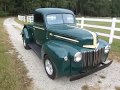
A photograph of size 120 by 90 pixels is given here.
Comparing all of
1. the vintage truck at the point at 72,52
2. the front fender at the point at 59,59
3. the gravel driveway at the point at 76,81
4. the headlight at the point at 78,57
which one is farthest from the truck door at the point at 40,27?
the headlight at the point at 78,57

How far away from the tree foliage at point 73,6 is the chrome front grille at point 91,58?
5260 cm

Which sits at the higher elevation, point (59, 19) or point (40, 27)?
point (59, 19)

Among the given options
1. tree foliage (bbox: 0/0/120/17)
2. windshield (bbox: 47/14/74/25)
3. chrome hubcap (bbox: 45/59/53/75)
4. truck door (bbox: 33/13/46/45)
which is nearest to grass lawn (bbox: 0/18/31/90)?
chrome hubcap (bbox: 45/59/53/75)

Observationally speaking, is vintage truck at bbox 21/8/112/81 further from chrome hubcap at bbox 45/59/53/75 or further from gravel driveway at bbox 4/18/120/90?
gravel driveway at bbox 4/18/120/90

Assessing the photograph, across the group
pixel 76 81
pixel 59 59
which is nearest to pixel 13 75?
pixel 59 59

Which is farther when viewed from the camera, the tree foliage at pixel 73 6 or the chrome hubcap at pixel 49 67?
the tree foliage at pixel 73 6

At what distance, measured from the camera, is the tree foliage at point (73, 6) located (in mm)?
58062

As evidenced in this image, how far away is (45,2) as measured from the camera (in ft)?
198

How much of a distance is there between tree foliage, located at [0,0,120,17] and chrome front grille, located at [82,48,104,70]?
52.6 metres

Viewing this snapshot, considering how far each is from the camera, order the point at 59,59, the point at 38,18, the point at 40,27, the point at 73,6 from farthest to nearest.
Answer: the point at 73,6 < the point at 38,18 < the point at 40,27 < the point at 59,59

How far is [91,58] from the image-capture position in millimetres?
4562

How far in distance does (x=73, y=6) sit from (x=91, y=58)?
229ft

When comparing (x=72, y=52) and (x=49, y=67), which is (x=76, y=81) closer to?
(x=49, y=67)

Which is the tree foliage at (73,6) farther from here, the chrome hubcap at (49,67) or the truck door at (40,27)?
the chrome hubcap at (49,67)
